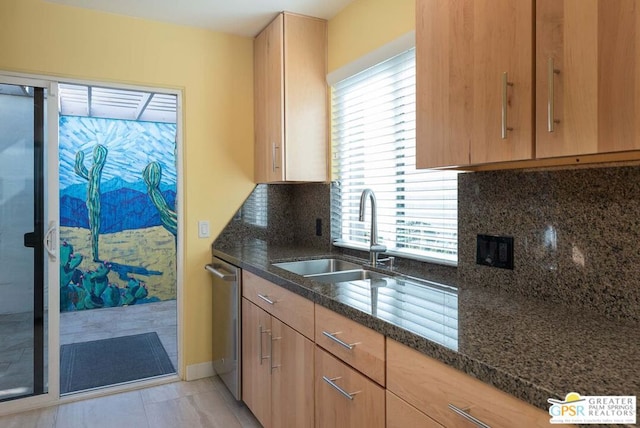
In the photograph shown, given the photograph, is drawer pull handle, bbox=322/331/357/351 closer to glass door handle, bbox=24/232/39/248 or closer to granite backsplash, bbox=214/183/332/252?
granite backsplash, bbox=214/183/332/252

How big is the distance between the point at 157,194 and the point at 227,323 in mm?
3259

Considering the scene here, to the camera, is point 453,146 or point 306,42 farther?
point 306,42

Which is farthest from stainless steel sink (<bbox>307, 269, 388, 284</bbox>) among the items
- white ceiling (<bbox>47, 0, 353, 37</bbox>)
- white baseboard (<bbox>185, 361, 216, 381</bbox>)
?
white ceiling (<bbox>47, 0, 353, 37</bbox>)

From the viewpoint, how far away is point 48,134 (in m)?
2.57

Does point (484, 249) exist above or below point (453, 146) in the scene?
below

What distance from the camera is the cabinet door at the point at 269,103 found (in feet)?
8.82

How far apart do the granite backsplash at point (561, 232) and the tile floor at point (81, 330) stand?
2410 millimetres

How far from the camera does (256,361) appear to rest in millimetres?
2238

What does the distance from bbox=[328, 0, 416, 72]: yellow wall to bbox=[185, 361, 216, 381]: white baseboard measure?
218cm

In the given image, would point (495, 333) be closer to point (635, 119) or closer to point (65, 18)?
point (635, 119)

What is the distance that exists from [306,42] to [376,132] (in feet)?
2.60

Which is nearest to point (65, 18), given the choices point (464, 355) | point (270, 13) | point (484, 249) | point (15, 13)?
point (15, 13)

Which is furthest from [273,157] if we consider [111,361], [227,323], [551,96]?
[111,361]

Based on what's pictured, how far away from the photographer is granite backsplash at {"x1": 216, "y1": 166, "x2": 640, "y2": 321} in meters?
1.21
